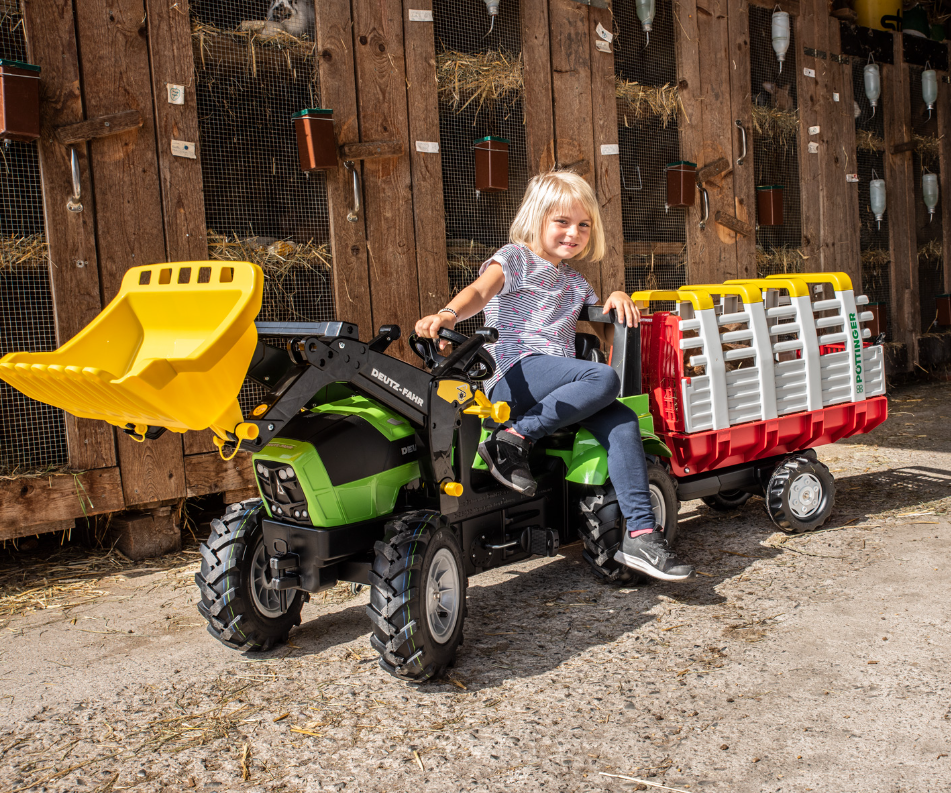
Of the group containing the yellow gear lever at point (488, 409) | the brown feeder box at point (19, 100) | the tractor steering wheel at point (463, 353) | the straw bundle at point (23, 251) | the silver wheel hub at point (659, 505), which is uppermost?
the brown feeder box at point (19, 100)

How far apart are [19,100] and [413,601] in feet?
9.06

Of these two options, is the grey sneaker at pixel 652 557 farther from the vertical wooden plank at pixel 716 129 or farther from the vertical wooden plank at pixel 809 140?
the vertical wooden plank at pixel 809 140

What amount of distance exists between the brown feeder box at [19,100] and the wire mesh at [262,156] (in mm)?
813

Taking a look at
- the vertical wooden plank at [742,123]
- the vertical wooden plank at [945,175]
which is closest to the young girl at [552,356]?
the vertical wooden plank at [742,123]

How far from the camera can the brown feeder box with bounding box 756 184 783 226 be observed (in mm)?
6680

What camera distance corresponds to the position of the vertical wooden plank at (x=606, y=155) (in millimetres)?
5660

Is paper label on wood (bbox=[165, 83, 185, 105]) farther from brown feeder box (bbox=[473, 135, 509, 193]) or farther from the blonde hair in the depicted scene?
the blonde hair

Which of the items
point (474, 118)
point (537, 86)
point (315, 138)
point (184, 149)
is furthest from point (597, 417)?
point (537, 86)

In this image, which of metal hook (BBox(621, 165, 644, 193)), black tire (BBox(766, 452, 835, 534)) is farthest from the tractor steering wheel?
metal hook (BBox(621, 165, 644, 193))

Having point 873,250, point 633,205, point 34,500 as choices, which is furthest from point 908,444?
point 34,500

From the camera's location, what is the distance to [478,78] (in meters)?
5.11

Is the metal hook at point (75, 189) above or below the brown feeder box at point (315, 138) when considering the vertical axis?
below

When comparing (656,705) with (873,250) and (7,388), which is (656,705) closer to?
(7,388)

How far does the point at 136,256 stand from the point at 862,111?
6.88 meters
